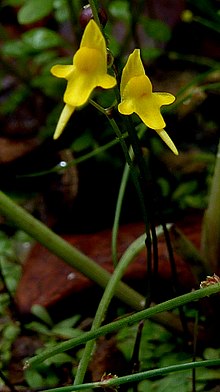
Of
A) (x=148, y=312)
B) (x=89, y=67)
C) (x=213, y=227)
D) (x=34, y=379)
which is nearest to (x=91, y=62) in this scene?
(x=89, y=67)

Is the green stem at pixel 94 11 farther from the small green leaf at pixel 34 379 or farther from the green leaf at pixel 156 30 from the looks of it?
the green leaf at pixel 156 30

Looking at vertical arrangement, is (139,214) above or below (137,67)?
below

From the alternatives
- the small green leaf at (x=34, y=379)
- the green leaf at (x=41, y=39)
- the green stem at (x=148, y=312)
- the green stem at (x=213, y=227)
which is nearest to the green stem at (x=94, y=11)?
the green stem at (x=148, y=312)

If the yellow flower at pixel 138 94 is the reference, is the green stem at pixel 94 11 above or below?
above

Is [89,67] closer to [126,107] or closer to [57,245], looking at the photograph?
[126,107]

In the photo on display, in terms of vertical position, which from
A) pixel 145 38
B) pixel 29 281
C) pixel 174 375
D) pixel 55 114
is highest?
pixel 145 38

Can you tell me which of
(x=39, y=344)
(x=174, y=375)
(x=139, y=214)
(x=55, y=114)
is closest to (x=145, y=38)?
(x=55, y=114)

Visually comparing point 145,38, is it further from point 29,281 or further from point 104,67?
point 104,67
